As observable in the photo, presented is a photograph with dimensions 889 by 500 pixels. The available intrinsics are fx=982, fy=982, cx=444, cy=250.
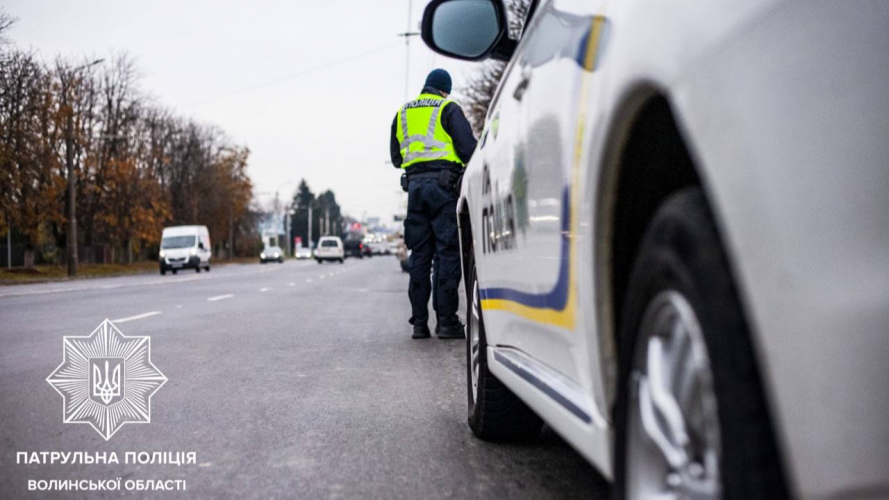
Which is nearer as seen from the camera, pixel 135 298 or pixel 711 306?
pixel 711 306

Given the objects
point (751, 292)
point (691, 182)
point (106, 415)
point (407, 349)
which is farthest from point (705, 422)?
point (407, 349)

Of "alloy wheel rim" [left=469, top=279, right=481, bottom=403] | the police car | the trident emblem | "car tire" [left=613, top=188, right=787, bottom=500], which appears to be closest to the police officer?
the trident emblem

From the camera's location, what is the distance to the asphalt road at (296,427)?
3.37 m

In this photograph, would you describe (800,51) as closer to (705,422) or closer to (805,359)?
(805,359)

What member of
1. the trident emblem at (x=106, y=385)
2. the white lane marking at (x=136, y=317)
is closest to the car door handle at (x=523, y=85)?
the trident emblem at (x=106, y=385)

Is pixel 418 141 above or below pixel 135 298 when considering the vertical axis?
above

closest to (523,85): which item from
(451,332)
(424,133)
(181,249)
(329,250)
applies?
(424,133)

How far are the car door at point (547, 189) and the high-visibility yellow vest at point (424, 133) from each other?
4.12 metres

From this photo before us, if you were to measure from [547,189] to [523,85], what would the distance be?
0.58 m

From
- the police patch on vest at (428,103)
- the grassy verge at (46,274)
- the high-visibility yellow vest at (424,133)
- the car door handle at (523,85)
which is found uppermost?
the police patch on vest at (428,103)

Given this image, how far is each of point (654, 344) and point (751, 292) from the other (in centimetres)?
37

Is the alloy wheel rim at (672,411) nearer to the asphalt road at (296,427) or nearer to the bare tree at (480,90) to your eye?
the asphalt road at (296,427)

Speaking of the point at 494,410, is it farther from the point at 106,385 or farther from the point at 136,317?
the point at 136,317

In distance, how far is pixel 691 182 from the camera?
5.72 ft
